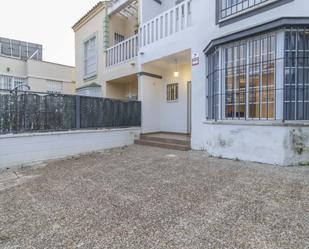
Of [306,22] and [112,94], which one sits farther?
[112,94]

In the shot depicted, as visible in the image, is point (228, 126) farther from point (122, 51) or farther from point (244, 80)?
point (122, 51)

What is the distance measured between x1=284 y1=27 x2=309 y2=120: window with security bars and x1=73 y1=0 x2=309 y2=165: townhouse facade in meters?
0.02

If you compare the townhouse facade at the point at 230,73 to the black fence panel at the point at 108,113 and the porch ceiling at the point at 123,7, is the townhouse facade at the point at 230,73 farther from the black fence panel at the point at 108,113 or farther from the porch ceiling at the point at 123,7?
the porch ceiling at the point at 123,7

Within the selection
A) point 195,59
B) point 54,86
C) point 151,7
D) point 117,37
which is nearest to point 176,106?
point 195,59

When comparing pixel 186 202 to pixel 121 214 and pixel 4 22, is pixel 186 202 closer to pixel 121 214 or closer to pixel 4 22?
pixel 121 214

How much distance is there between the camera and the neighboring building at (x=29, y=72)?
14938mm

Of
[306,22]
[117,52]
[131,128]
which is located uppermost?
[117,52]

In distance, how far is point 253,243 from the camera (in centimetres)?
195

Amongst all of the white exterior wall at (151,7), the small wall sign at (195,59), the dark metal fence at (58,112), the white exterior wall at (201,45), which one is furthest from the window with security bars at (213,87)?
the white exterior wall at (151,7)

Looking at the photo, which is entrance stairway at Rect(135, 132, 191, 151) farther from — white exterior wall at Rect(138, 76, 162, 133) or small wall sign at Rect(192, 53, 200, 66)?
small wall sign at Rect(192, 53, 200, 66)

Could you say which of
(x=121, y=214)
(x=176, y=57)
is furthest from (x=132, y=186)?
(x=176, y=57)

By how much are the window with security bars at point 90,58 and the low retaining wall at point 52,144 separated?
5.82m

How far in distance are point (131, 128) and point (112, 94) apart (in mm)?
3766

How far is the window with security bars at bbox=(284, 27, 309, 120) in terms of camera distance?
4.75 m
